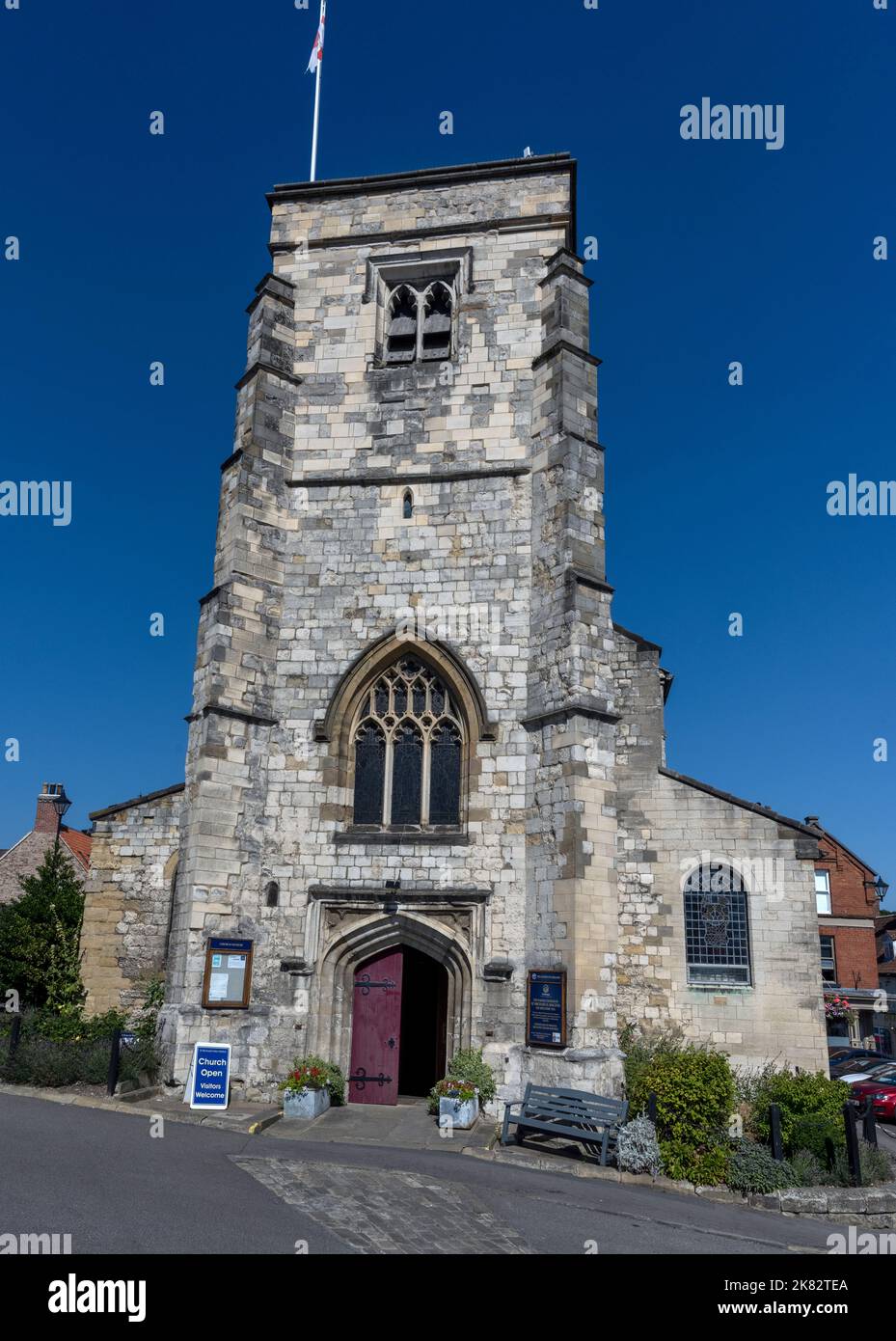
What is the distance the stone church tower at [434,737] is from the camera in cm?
1359

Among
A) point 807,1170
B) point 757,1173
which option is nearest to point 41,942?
point 757,1173

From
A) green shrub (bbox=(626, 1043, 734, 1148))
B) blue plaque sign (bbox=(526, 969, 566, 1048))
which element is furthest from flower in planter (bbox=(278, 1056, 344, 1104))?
green shrub (bbox=(626, 1043, 734, 1148))

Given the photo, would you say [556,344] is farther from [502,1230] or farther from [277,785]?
[502,1230]

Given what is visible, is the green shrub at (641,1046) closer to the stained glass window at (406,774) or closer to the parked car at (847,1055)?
the stained glass window at (406,774)

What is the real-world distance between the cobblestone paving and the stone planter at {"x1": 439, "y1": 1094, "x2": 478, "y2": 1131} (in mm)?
2511

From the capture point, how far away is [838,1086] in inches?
489

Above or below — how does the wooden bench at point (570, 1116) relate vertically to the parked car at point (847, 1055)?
above

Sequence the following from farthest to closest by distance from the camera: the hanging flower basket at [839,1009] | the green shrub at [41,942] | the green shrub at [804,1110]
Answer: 1. the hanging flower basket at [839,1009]
2. the green shrub at [41,942]
3. the green shrub at [804,1110]

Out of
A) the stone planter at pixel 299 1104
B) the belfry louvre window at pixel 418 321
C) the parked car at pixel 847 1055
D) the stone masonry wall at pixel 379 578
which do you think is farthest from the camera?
the parked car at pixel 847 1055

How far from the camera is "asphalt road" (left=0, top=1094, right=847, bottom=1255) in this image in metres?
7.23

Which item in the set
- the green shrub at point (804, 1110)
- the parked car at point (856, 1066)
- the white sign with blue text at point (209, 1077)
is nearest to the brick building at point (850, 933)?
the parked car at point (856, 1066)

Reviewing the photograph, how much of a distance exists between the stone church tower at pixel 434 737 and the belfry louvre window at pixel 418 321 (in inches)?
2.3

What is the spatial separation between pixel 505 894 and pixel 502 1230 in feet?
20.1

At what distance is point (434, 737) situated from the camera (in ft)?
49.6
